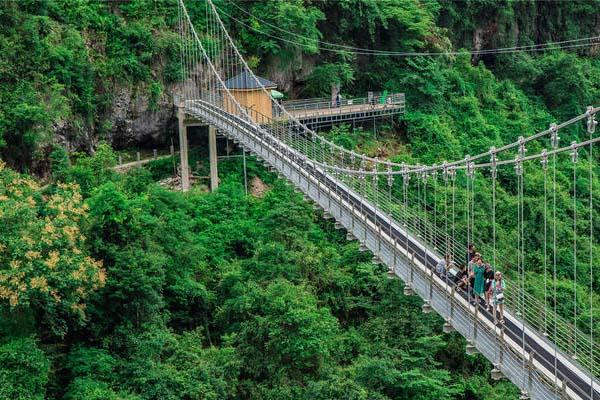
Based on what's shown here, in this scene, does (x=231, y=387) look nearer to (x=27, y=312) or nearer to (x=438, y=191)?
(x=27, y=312)

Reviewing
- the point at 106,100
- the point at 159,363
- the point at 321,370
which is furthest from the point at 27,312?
the point at 106,100

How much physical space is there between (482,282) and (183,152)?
1510 centimetres

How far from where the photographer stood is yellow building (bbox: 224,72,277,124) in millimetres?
31969

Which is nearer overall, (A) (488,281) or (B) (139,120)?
(A) (488,281)

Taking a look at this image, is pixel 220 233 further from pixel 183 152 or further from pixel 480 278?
pixel 480 278

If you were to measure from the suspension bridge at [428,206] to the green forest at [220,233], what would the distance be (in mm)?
700

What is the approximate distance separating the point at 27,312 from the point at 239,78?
12645mm

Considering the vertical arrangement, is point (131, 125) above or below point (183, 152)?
above

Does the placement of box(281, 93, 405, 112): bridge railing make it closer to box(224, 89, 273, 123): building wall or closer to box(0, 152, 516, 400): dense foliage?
box(224, 89, 273, 123): building wall

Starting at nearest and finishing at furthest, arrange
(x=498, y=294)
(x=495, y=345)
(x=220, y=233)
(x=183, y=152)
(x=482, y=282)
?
(x=495, y=345) → (x=498, y=294) → (x=482, y=282) → (x=220, y=233) → (x=183, y=152)

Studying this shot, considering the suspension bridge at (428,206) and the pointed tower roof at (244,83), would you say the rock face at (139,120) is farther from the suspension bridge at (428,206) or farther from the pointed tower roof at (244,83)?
the pointed tower roof at (244,83)

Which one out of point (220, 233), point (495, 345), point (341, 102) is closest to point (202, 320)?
point (220, 233)

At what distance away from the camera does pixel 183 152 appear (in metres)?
31.5

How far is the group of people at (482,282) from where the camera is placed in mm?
17625
